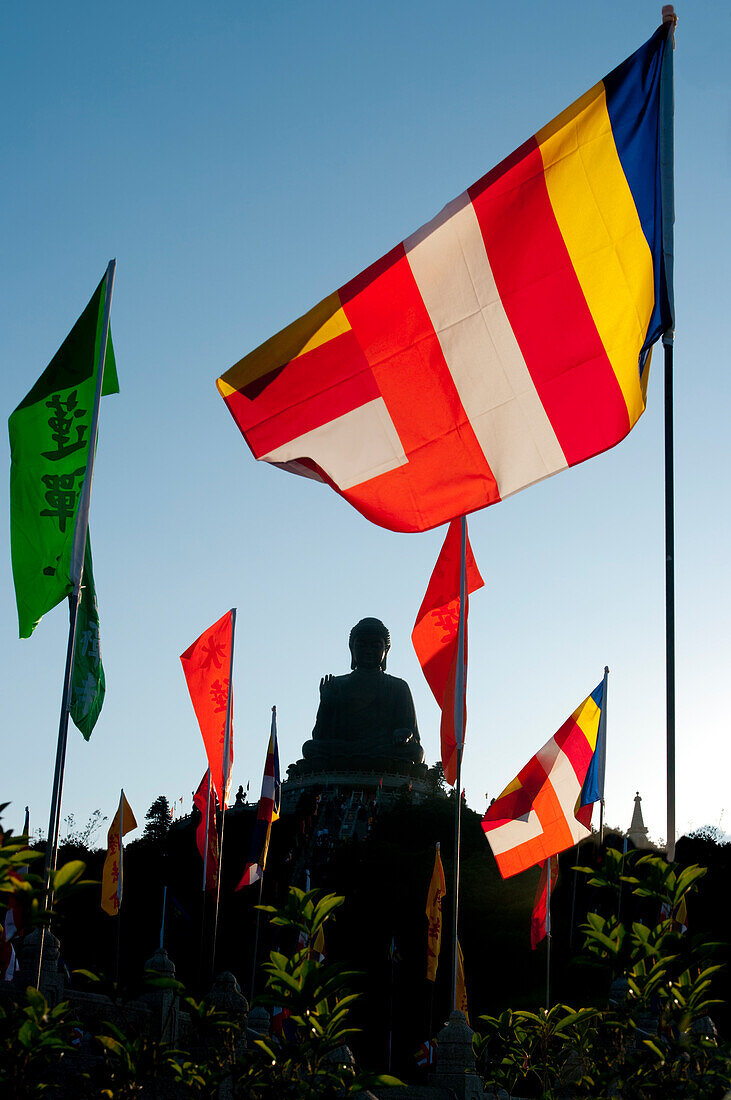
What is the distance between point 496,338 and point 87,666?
6.68 meters

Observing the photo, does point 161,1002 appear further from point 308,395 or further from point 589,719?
point 308,395

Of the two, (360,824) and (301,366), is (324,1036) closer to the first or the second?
(301,366)

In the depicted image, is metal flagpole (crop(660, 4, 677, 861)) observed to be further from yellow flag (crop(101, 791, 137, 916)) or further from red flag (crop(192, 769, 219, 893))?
yellow flag (crop(101, 791, 137, 916))

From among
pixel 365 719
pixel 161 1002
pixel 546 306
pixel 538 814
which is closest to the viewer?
pixel 546 306

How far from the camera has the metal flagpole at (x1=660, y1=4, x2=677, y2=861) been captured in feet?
25.3

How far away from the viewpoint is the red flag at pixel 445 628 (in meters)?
16.2

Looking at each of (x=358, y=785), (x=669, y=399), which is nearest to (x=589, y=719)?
(x=669, y=399)

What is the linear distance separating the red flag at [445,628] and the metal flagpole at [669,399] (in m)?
8.35

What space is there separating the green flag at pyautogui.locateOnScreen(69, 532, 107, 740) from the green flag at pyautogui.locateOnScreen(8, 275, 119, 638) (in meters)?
1.10

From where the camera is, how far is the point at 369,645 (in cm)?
7294

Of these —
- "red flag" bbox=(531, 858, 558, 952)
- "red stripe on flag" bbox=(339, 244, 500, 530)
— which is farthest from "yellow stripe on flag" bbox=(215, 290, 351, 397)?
"red flag" bbox=(531, 858, 558, 952)

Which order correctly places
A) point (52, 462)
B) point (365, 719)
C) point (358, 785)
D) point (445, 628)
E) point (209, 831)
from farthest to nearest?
point (365, 719), point (358, 785), point (209, 831), point (445, 628), point (52, 462)

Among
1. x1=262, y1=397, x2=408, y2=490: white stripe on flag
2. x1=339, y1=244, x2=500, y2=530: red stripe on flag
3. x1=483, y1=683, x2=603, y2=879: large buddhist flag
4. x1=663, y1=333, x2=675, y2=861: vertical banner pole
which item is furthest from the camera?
x1=483, y1=683, x2=603, y2=879: large buddhist flag

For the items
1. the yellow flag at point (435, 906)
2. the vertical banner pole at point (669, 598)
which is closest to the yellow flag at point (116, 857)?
the yellow flag at point (435, 906)
